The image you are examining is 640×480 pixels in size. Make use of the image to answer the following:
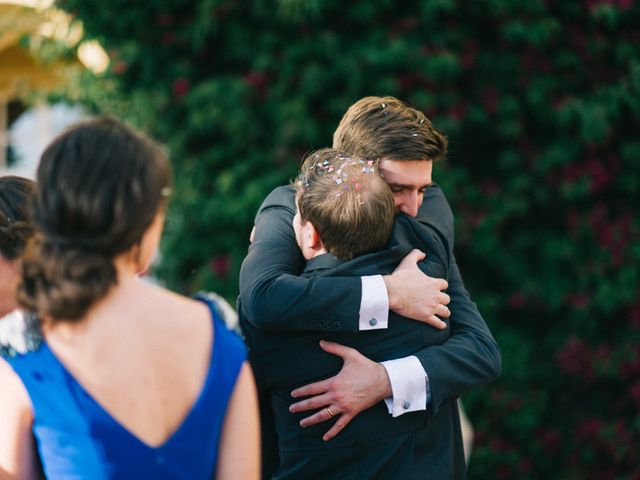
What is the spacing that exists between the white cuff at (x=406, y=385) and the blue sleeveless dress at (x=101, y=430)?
0.58m

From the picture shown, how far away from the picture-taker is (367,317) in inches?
84.9

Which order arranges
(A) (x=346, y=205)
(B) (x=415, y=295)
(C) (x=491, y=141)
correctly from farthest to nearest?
1. (C) (x=491, y=141)
2. (B) (x=415, y=295)
3. (A) (x=346, y=205)

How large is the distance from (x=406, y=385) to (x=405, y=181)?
1.95 ft

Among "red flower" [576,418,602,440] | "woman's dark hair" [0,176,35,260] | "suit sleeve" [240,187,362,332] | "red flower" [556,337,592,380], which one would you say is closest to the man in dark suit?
"suit sleeve" [240,187,362,332]

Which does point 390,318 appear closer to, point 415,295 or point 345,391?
point 415,295

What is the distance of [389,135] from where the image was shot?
2441 millimetres

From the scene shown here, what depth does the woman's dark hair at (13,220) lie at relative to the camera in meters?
2.11

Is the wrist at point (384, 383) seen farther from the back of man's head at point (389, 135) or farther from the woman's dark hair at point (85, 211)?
the woman's dark hair at point (85, 211)

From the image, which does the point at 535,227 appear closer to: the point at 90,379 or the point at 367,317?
the point at 367,317

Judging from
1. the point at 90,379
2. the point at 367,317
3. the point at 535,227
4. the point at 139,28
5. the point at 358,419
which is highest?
the point at 139,28

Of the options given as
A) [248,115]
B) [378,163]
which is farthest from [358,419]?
[248,115]

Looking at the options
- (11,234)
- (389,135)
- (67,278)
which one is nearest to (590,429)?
(389,135)

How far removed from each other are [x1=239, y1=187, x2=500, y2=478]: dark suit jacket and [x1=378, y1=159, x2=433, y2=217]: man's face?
0.36ft

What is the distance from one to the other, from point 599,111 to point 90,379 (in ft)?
13.7
